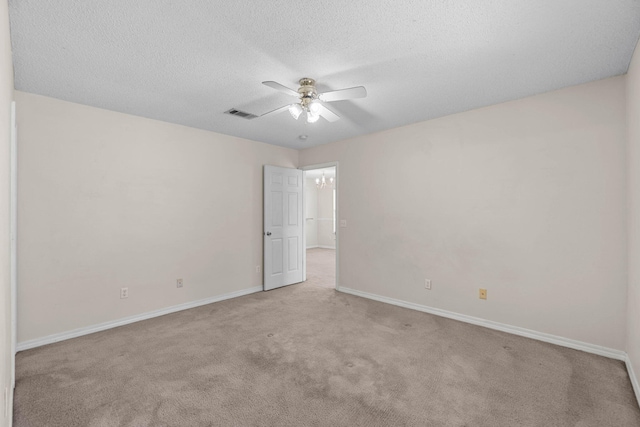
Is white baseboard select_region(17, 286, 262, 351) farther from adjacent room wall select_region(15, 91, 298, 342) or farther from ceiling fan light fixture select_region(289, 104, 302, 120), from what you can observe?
ceiling fan light fixture select_region(289, 104, 302, 120)

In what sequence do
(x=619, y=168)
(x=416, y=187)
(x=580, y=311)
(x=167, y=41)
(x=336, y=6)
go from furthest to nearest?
(x=416, y=187)
(x=580, y=311)
(x=619, y=168)
(x=167, y=41)
(x=336, y=6)

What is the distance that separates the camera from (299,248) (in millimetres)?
5410

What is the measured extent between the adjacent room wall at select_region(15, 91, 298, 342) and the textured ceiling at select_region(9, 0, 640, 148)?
0.43 metres

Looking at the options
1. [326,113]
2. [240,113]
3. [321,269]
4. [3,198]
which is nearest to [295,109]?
[326,113]

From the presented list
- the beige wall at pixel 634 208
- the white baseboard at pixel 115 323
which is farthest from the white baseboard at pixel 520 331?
the white baseboard at pixel 115 323

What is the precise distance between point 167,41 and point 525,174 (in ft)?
11.1

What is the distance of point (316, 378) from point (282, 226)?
10.0 feet

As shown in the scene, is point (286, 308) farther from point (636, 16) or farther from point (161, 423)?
point (636, 16)

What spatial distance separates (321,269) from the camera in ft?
21.6

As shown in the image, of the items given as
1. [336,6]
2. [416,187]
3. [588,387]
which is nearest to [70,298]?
[336,6]

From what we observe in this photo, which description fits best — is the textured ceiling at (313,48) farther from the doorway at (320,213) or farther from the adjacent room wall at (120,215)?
the doorway at (320,213)

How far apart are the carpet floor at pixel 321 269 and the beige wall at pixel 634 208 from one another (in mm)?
3492

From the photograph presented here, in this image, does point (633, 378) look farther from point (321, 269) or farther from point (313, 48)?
point (321, 269)

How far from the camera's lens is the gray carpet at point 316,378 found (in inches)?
74.7
